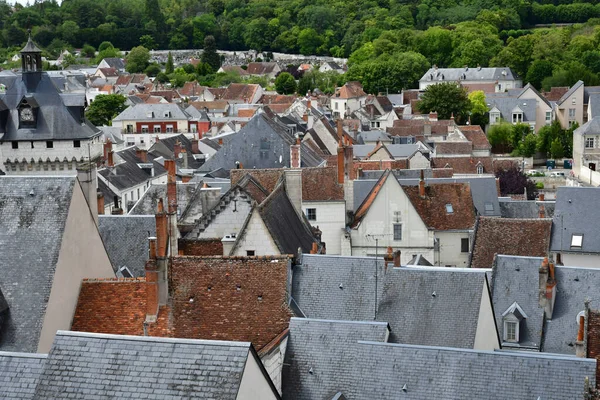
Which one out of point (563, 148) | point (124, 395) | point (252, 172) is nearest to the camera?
point (124, 395)

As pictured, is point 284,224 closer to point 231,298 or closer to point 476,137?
point 231,298

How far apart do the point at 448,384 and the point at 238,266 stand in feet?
17.1

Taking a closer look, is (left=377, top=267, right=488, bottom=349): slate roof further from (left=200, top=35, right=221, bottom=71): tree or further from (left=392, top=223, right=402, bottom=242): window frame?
(left=200, top=35, right=221, bottom=71): tree

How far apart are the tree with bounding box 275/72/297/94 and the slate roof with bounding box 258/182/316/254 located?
338 feet

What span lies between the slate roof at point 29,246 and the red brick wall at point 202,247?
7.82 metres

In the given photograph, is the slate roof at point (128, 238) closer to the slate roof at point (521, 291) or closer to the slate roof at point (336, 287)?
the slate roof at point (336, 287)

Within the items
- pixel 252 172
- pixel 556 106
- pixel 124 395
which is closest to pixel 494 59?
pixel 556 106

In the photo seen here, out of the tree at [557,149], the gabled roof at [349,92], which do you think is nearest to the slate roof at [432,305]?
the tree at [557,149]

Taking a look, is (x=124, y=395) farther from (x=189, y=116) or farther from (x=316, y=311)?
(x=189, y=116)

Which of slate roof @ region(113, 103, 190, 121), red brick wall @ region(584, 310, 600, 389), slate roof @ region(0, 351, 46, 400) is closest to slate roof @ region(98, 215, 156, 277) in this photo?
slate roof @ region(0, 351, 46, 400)

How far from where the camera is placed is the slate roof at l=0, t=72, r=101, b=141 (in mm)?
35031

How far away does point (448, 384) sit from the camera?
17.0 meters

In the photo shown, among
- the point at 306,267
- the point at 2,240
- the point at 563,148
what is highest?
the point at 2,240

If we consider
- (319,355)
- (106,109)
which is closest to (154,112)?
(106,109)
